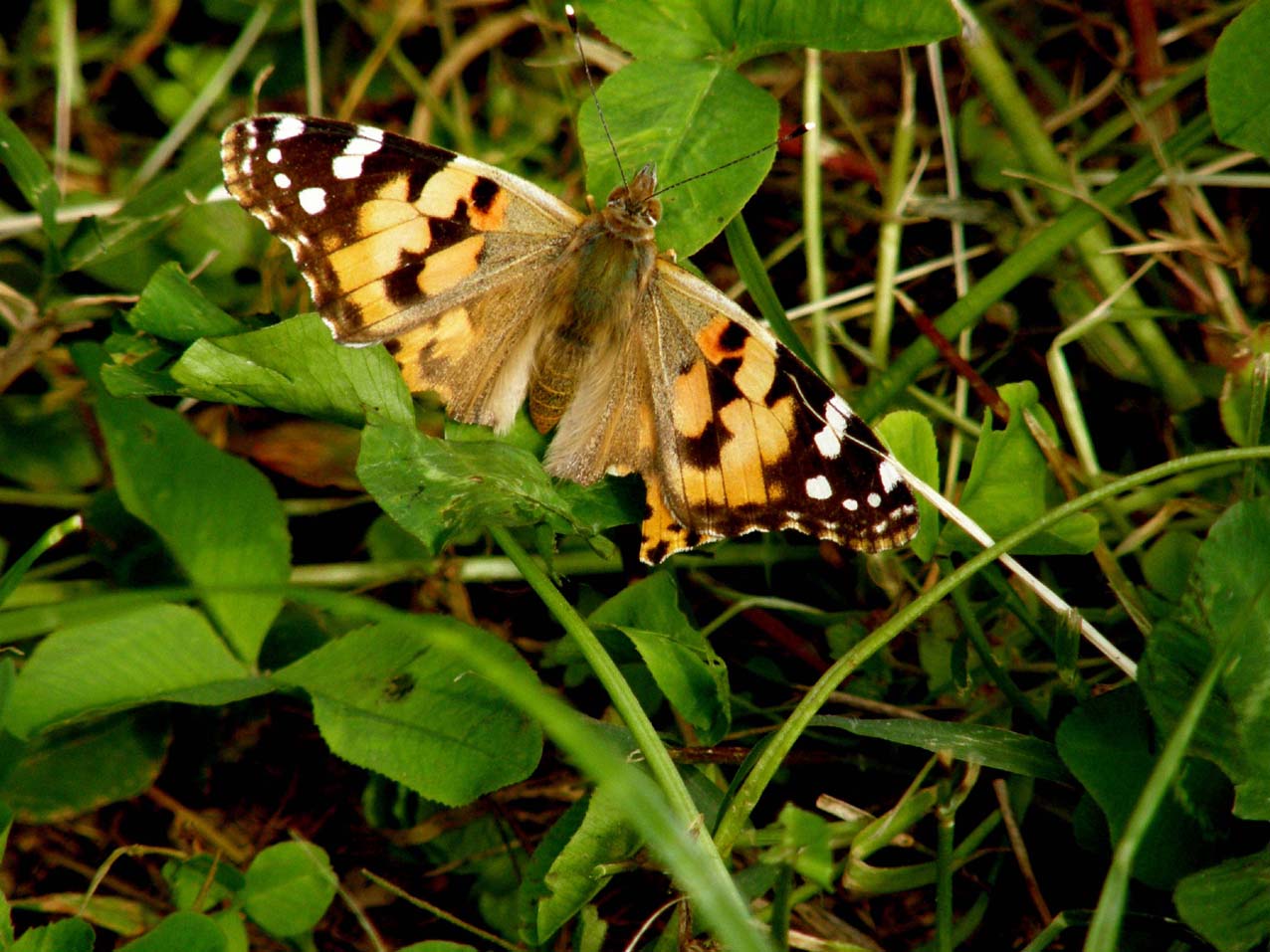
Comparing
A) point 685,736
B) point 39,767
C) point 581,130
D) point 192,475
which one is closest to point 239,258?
point 192,475

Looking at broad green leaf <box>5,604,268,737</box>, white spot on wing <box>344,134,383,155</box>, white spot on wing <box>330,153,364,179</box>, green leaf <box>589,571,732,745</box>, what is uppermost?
white spot on wing <box>344,134,383,155</box>

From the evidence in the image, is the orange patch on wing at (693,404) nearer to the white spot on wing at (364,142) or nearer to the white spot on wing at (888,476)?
the white spot on wing at (888,476)

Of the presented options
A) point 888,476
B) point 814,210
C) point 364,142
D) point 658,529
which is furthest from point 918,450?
point 364,142

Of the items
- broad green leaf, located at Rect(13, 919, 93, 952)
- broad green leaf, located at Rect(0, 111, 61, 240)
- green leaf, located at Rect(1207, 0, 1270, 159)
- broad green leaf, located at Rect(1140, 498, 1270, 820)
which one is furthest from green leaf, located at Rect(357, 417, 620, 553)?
green leaf, located at Rect(1207, 0, 1270, 159)

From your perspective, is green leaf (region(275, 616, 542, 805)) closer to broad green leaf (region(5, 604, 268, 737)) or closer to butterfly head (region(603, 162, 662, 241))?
broad green leaf (region(5, 604, 268, 737))

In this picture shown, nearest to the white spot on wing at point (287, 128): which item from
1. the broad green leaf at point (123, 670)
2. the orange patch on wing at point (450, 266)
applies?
the orange patch on wing at point (450, 266)

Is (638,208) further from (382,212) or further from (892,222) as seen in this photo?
(892,222)
